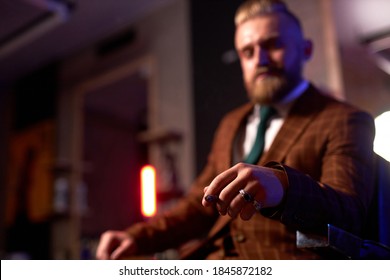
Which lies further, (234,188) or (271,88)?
(271,88)

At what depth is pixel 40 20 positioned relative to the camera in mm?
2424

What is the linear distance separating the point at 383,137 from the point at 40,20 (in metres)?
2.12

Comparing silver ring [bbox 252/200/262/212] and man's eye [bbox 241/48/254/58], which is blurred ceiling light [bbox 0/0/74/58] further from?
silver ring [bbox 252/200/262/212]

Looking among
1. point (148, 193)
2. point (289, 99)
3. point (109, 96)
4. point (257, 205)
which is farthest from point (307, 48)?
point (109, 96)

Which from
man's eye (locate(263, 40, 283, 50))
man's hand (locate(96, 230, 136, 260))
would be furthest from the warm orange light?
man's eye (locate(263, 40, 283, 50))

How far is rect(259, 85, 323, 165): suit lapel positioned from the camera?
2.85 feet

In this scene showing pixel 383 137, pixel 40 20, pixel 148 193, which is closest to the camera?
pixel 383 137

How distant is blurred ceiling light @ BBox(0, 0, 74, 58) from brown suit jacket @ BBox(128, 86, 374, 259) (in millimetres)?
1633

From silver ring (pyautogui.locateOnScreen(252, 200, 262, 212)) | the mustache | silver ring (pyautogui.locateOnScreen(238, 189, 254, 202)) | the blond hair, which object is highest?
the blond hair

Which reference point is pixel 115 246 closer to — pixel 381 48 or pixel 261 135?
pixel 261 135

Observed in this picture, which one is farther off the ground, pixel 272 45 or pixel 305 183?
pixel 272 45

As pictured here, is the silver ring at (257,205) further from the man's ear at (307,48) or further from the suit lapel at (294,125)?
the man's ear at (307,48)
